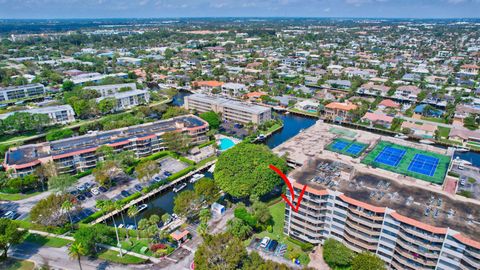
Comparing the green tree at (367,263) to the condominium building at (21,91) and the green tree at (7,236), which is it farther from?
the condominium building at (21,91)

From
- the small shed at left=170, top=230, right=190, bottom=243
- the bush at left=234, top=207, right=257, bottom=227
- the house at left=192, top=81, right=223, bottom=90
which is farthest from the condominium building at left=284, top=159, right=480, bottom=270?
the house at left=192, top=81, right=223, bottom=90

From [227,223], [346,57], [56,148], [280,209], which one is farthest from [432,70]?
[56,148]

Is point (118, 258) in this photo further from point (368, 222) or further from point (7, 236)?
point (368, 222)

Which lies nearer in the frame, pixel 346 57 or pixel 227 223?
pixel 227 223

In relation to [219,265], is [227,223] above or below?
below

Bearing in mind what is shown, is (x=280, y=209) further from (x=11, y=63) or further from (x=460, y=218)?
(x=11, y=63)

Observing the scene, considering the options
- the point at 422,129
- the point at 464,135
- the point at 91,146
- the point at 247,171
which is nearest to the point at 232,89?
the point at 91,146

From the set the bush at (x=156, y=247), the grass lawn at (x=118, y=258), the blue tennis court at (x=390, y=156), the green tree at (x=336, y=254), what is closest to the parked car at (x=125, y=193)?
the grass lawn at (x=118, y=258)

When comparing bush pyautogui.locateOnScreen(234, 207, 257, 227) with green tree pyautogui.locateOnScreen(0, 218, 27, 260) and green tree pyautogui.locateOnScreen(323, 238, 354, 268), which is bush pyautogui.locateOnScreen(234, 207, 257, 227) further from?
green tree pyautogui.locateOnScreen(0, 218, 27, 260)
